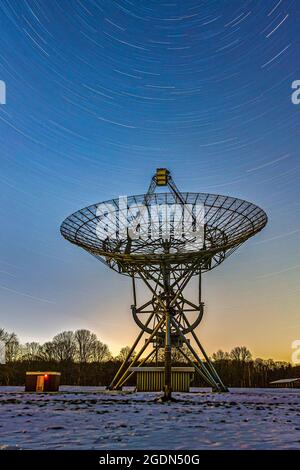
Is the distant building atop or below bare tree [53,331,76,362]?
below

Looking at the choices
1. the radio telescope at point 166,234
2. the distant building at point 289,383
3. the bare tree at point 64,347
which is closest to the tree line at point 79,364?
the bare tree at point 64,347

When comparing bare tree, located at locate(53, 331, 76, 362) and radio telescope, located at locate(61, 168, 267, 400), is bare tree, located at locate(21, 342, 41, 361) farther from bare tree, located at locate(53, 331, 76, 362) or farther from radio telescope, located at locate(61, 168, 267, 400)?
radio telescope, located at locate(61, 168, 267, 400)

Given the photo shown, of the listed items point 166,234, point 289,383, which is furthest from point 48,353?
point 166,234

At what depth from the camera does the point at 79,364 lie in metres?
105

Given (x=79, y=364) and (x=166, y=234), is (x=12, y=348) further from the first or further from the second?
(x=166, y=234)

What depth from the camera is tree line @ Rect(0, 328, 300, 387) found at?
324 feet

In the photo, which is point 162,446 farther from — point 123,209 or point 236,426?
point 123,209

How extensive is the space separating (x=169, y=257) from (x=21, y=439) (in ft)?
84.9

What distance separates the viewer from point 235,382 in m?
117

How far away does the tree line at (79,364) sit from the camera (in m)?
98.7

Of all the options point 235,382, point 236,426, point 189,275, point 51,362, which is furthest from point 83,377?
point 236,426

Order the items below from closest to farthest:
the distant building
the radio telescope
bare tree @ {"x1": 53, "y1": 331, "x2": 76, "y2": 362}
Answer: the radio telescope < the distant building < bare tree @ {"x1": 53, "y1": 331, "x2": 76, "y2": 362}

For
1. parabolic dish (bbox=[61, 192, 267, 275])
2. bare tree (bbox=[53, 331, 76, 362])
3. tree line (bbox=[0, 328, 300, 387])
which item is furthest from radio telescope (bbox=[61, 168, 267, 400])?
bare tree (bbox=[53, 331, 76, 362])

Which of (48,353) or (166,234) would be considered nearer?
(166,234)
